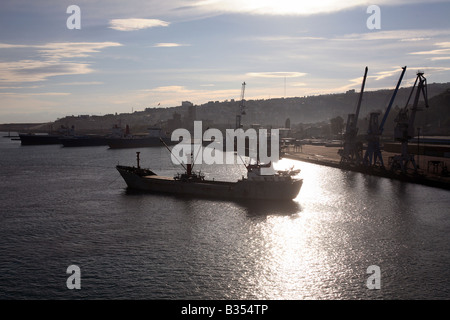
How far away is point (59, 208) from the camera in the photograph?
51938mm

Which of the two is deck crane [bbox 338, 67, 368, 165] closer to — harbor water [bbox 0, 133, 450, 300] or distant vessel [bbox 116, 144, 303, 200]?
harbor water [bbox 0, 133, 450, 300]

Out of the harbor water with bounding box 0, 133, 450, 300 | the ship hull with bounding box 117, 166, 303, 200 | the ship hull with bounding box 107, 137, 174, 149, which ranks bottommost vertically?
the harbor water with bounding box 0, 133, 450, 300

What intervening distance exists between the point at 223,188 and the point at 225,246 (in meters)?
23.4

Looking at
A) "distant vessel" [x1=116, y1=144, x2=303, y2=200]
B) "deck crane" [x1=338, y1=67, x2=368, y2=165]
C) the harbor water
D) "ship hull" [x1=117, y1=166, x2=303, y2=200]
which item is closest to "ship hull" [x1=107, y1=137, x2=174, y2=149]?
"deck crane" [x1=338, y1=67, x2=368, y2=165]

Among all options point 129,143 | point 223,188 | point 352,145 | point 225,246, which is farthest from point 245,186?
point 129,143

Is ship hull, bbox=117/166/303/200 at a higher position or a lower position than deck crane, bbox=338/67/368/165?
lower

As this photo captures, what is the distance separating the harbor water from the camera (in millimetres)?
28078

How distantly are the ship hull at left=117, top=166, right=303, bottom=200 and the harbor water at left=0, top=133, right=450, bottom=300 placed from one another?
6.35ft

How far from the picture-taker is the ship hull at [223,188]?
57.7 meters

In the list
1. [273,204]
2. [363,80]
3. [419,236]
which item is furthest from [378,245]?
[363,80]

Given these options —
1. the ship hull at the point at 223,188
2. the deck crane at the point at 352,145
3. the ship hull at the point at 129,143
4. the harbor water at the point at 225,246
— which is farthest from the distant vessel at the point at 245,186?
the ship hull at the point at 129,143

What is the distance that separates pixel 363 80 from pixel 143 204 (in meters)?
69.0
